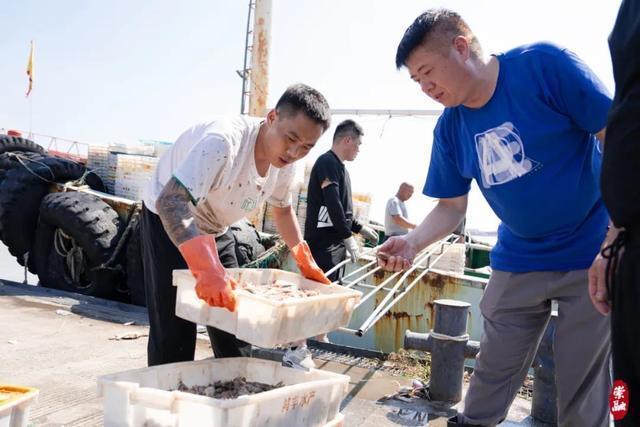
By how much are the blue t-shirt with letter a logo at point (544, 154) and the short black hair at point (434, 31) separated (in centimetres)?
19

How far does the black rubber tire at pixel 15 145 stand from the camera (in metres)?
8.85

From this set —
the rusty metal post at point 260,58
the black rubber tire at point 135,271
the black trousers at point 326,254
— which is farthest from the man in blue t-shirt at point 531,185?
the rusty metal post at point 260,58

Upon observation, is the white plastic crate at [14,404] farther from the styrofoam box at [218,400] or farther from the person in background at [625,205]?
the person in background at [625,205]

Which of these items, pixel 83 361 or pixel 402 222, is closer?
pixel 83 361

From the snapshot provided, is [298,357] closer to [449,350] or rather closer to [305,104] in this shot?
[449,350]

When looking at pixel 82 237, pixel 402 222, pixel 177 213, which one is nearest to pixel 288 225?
pixel 177 213

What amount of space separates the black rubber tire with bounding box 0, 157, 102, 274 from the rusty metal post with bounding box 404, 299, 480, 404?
6288 millimetres

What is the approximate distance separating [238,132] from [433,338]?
6.89 ft

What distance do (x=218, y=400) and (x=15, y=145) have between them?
28.5 feet

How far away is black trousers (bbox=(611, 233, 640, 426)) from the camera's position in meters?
1.26

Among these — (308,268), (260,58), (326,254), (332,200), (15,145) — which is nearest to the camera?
(308,268)

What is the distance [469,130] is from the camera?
2.42m

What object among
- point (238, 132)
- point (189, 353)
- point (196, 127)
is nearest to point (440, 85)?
point (238, 132)

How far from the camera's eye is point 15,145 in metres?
8.98
